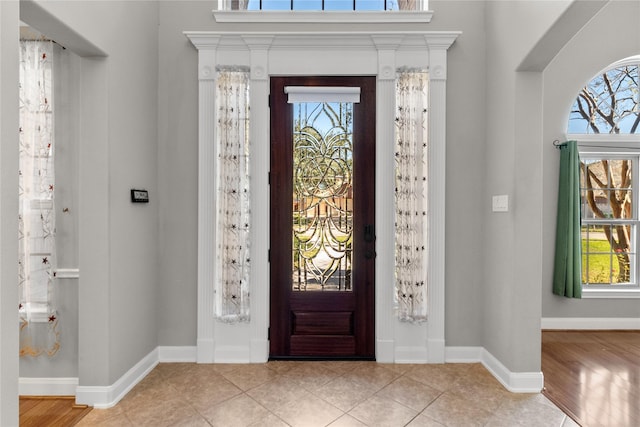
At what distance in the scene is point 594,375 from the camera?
104 inches

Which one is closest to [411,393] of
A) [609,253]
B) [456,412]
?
[456,412]

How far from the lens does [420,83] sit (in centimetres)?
286

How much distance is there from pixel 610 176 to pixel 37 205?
18.1 feet

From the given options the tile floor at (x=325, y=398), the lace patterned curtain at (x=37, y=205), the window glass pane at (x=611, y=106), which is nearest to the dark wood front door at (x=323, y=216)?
the tile floor at (x=325, y=398)

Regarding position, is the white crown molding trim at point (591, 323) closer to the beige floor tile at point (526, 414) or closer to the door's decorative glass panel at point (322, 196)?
the beige floor tile at point (526, 414)

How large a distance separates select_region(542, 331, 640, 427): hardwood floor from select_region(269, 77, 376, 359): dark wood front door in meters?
1.42

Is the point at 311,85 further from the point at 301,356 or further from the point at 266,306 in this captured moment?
the point at 301,356

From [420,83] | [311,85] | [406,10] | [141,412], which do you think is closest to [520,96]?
[420,83]

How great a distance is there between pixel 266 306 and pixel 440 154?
1972 mm

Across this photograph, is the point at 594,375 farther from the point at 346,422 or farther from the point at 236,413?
the point at 236,413

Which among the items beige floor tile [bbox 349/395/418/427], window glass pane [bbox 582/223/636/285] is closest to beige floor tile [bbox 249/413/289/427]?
beige floor tile [bbox 349/395/418/427]

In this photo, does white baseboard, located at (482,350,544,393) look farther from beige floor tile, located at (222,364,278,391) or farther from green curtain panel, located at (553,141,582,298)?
beige floor tile, located at (222,364,278,391)

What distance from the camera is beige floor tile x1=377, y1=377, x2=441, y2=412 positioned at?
7.44 ft

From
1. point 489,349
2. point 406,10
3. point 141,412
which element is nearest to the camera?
point 141,412
